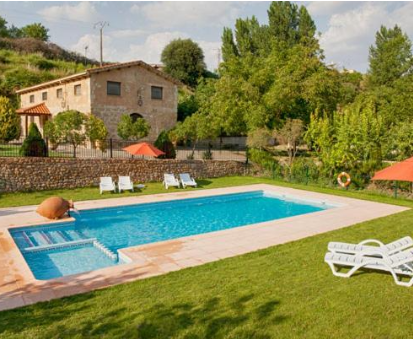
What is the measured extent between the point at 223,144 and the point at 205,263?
98.5ft

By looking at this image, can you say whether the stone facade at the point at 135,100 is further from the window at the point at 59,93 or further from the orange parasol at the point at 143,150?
the orange parasol at the point at 143,150

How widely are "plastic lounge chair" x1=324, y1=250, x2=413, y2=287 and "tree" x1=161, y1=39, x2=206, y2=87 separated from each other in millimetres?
44038

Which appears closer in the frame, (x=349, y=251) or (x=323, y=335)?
(x=323, y=335)

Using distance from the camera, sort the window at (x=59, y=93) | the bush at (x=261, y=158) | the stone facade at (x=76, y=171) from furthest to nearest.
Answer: the window at (x=59, y=93)
the bush at (x=261, y=158)
the stone facade at (x=76, y=171)

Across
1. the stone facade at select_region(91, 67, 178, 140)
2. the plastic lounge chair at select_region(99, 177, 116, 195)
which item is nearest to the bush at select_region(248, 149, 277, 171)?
the plastic lounge chair at select_region(99, 177, 116, 195)

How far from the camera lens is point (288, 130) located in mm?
23125

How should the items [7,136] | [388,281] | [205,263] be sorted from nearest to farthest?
[388,281] < [205,263] < [7,136]

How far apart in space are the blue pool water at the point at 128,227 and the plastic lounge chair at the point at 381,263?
4920 mm

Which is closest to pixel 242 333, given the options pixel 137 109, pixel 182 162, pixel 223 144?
pixel 182 162

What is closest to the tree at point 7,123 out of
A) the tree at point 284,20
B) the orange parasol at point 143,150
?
the orange parasol at point 143,150

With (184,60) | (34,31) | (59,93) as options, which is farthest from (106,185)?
(34,31)

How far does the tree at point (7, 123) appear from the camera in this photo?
63.0ft

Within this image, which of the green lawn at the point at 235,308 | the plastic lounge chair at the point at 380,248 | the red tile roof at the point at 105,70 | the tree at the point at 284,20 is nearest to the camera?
the green lawn at the point at 235,308

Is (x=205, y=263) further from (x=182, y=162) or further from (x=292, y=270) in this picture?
(x=182, y=162)
